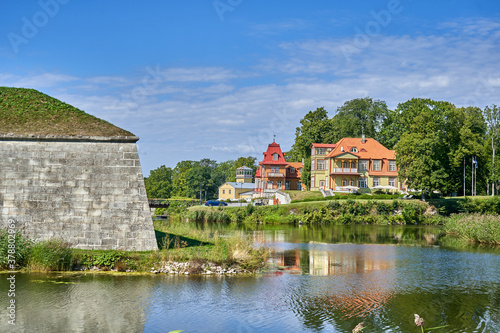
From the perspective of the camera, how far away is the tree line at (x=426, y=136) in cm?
5694

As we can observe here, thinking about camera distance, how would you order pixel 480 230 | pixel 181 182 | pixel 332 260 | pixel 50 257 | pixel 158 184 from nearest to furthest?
pixel 50 257, pixel 332 260, pixel 480 230, pixel 158 184, pixel 181 182

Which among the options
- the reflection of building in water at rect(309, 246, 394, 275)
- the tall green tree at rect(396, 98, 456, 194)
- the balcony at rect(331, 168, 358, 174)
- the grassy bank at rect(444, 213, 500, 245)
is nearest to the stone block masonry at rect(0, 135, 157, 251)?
the reflection of building in water at rect(309, 246, 394, 275)

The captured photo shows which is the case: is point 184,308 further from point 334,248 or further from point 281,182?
point 281,182

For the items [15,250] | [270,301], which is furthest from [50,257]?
[270,301]

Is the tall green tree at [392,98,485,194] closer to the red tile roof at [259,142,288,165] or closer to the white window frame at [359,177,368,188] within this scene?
the white window frame at [359,177,368,188]

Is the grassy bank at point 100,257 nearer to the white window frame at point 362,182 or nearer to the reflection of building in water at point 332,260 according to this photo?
the reflection of building in water at point 332,260

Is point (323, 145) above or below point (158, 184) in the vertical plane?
above

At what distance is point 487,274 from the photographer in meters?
20.4

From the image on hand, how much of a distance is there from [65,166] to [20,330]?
9204 millimetres

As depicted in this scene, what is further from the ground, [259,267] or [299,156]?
[299,156]

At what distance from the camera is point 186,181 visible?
376 ft

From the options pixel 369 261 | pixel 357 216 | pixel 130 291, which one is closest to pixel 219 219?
pixel 357 216

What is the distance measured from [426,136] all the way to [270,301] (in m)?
50.2

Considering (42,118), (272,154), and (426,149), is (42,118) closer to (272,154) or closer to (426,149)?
(426,149)
